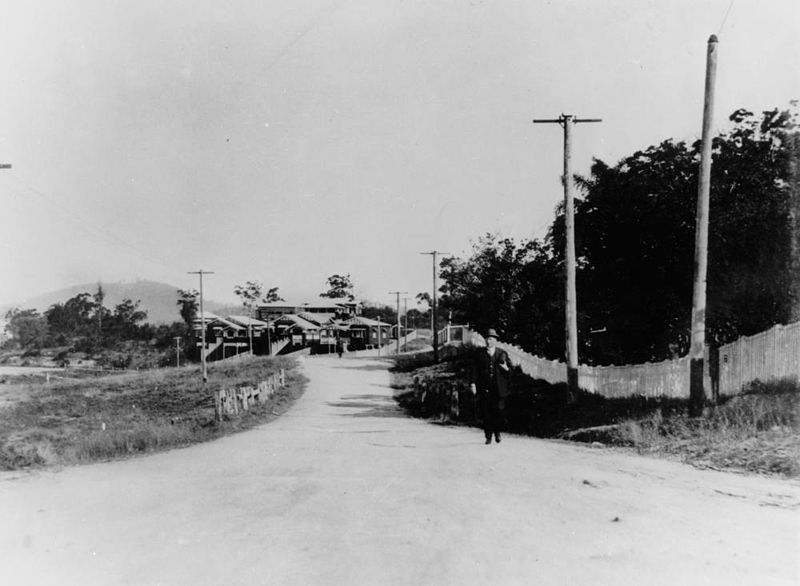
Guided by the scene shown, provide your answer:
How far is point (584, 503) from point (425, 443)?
494 cm

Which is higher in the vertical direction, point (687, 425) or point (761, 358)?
point (761, 358)

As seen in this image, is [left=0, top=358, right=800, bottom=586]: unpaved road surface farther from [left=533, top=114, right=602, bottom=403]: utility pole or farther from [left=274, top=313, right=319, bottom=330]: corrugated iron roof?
[left=274, top=313, right=319, bottom=330]: corrugated iron roof

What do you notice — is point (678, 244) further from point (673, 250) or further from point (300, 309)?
point (300, 309)

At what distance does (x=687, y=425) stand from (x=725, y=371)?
222 centimetres

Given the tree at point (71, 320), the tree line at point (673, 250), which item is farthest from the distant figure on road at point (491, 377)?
the tree at point (71, 320)

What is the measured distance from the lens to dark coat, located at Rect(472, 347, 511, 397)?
10.2 meters

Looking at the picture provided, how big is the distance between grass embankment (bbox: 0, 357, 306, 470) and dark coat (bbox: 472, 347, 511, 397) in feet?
21.6

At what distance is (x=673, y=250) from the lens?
21141 millimetres

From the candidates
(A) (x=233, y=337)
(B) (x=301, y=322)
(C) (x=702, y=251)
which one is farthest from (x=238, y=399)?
(A) (x=233, y=337)

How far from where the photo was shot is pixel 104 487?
25.9 feet

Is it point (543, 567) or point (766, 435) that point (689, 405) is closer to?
point (766, 435)

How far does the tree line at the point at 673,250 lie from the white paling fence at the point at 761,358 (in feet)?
19.5

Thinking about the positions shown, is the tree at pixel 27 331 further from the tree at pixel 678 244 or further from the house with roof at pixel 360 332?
the tree at pixel 678 244

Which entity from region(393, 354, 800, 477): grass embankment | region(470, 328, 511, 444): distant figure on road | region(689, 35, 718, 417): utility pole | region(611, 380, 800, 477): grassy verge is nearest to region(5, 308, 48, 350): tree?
region(393, 354, 800, 477): grass embankment
